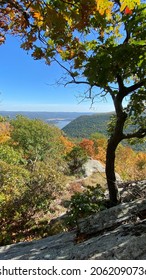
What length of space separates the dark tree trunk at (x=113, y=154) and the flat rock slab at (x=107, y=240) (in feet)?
6.56

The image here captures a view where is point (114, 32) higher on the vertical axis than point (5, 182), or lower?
higher

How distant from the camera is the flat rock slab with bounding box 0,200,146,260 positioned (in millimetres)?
3635

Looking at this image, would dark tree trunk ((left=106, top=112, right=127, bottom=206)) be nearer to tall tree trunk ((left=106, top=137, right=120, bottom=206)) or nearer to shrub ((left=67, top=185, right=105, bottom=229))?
tall tree trunk ((left=106, top=137, right=120, bottom=206))

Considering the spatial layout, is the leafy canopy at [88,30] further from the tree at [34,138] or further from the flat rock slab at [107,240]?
the tree at [34,138]

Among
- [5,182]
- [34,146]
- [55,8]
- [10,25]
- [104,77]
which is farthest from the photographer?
[34,146]

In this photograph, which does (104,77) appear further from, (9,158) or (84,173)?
(84,173)

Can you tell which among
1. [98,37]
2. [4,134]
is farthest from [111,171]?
[4,134]

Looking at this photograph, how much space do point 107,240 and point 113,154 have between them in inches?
168

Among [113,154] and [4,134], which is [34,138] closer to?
[4,134]

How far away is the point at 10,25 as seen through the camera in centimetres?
462

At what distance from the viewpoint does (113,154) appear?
8312mm

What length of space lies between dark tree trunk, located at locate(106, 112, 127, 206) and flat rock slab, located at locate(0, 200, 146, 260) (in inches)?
78.8

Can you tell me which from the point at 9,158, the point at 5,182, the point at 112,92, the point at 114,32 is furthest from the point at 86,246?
the point at 9,158

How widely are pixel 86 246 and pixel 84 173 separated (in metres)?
24.1
